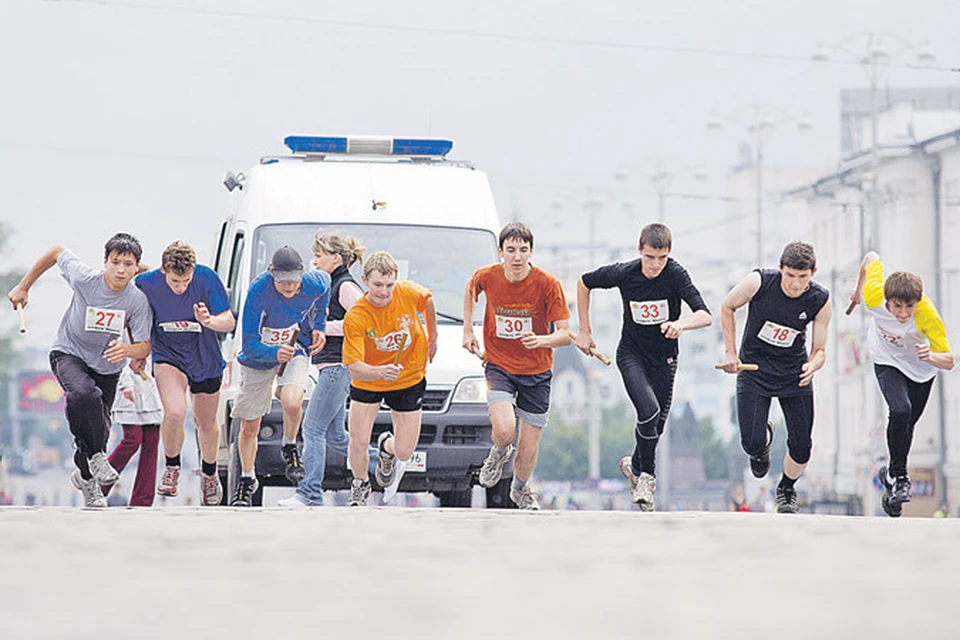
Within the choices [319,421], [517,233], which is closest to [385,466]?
[319,421]

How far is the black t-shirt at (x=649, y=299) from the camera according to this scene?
12008mm

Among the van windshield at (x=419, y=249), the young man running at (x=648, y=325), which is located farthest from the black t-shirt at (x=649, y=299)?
the van windshield at (x=419, y=249)

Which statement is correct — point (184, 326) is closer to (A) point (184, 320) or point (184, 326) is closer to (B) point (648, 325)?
(A) point (184, 320)

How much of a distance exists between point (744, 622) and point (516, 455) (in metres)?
6.94

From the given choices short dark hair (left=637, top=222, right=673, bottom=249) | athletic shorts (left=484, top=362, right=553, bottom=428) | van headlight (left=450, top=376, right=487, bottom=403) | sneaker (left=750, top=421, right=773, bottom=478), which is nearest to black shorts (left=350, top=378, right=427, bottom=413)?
athletic shorts (left=484, top=362, right=553, bottom=428)

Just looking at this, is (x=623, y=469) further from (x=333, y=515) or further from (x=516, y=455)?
(x=333, y=515)

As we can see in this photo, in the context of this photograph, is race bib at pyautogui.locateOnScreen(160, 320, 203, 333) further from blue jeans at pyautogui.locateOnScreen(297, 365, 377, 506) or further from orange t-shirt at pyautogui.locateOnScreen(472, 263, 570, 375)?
orange t-shirt at pyautogui.locateOnScreen(472, 263, 570, 375)

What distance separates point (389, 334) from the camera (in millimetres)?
11773

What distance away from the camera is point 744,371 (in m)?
12.5

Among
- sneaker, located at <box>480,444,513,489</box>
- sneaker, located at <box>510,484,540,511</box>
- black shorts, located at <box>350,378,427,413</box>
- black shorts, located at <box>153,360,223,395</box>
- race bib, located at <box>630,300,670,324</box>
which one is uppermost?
race bib, located at <box>630,300,670,324</box>

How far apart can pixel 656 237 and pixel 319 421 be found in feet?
8.22

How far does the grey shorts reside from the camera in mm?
12711

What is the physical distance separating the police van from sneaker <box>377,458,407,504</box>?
0.40 feet

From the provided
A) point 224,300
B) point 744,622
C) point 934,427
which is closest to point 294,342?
point 224,300
